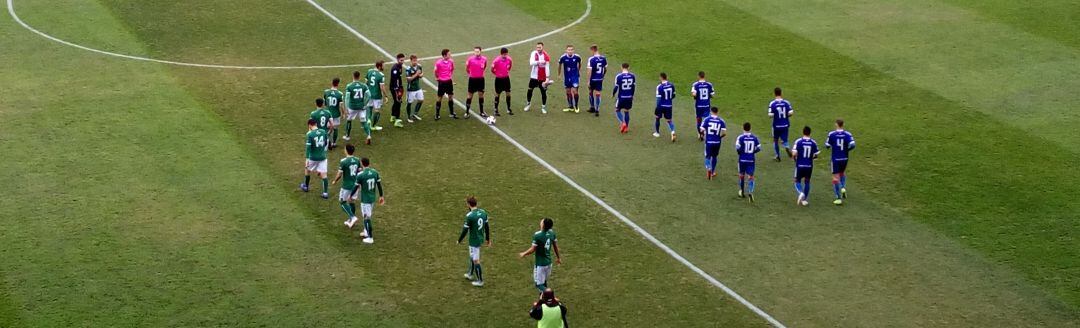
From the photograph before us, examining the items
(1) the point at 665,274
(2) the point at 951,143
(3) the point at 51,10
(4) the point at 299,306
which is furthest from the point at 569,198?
(3) the point at 51,10

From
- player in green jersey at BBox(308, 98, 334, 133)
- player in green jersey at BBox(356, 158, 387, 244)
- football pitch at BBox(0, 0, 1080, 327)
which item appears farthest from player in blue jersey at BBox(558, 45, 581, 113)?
player in green jersey at BBox(356, 158, 387, 244)

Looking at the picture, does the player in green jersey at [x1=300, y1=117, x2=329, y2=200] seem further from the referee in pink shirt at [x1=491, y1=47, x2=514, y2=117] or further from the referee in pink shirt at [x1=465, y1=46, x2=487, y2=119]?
the referee in pink shirt at [x1=491, y1=47, x2=514, y2=117]

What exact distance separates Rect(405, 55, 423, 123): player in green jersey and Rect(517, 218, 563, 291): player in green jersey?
35.0 ft

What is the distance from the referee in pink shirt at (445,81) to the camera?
119 ft

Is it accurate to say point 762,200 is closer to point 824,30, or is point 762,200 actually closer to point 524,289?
point 524,289

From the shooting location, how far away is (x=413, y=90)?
120ft

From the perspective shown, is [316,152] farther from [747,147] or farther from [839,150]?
[839,150]

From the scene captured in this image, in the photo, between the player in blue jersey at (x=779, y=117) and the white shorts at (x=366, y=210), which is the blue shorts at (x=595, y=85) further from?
the white shorts at (x=366, y=210)

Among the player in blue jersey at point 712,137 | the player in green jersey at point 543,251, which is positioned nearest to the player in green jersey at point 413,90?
the player in blue jersey at point 712,137

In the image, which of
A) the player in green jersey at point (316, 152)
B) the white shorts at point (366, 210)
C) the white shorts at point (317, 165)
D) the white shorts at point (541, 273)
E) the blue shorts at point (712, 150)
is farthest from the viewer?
the blue shorts at point (712, 150)

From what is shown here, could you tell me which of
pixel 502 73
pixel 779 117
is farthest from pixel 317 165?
pixel 779 117

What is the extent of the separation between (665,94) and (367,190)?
31.7ft

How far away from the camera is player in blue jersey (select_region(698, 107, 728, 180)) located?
32.7 meters

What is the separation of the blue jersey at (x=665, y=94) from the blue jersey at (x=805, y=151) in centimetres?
478
